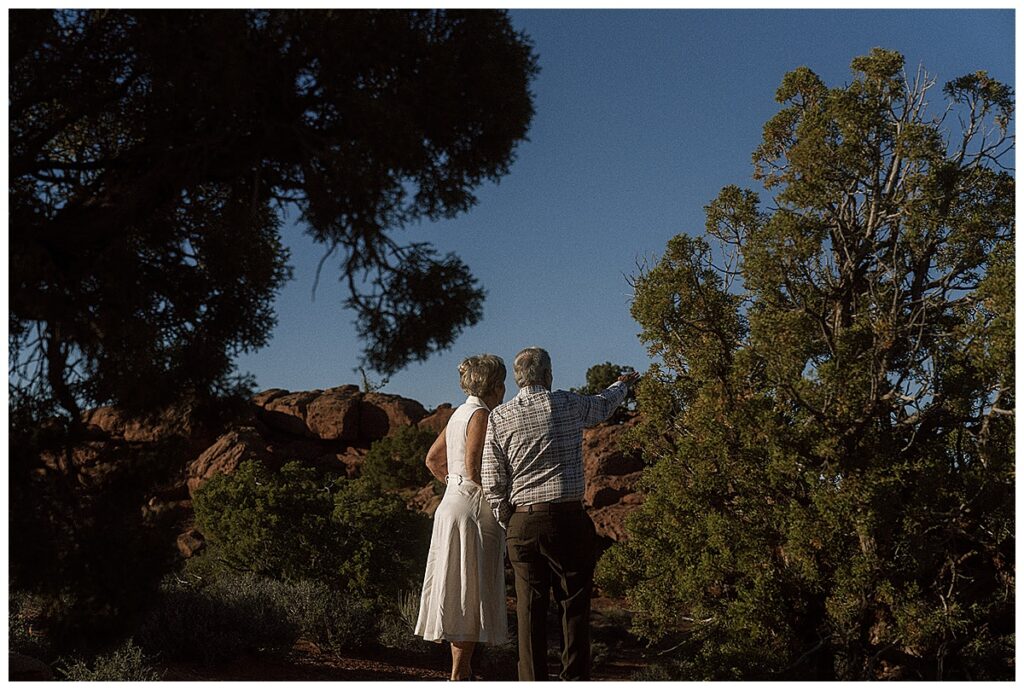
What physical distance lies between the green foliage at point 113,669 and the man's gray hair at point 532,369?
117 inches

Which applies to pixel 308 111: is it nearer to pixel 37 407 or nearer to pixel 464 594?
pixel 37 407

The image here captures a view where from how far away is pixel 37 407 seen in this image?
5.46 meters

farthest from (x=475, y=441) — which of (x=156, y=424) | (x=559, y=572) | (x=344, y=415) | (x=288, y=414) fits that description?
(x=288, y=414)

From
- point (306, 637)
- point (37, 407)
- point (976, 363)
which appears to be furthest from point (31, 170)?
point (976, 363)

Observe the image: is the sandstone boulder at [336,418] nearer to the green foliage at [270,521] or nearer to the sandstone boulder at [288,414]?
the sandstone boulder at [288,414]

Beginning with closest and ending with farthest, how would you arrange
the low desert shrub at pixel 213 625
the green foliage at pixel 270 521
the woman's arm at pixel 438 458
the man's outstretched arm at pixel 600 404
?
the man's outstretched arm at pixel 600 404 < the woman's arm at pixel 438 458 < the low desert shrub at pixel 213 625 < the green foliage at pixel 270 521

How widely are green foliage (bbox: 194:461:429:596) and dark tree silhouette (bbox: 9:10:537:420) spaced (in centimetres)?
390

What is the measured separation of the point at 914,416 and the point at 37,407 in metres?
6.32

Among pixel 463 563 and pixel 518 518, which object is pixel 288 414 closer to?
pixel 463 563

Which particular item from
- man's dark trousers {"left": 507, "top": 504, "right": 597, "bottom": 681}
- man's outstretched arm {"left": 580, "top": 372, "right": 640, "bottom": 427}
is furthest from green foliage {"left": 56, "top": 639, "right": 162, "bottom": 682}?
man's outstretched arm {"left": 580, "top": 372, "right": 640, "bottom": 427}

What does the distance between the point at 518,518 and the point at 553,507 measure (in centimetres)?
18

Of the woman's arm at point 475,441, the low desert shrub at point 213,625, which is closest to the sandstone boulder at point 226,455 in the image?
the low desert shrub at point 213,625

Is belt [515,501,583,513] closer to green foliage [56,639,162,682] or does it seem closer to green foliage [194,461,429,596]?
green foliage [56,639,162,682]

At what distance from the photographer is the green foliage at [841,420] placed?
7680mm
